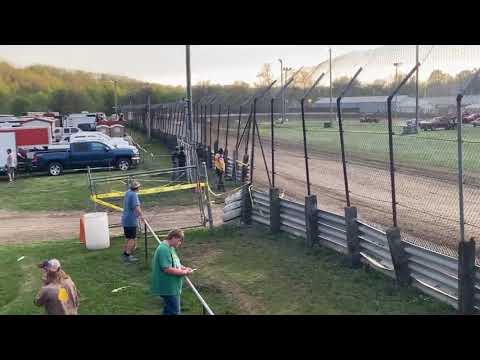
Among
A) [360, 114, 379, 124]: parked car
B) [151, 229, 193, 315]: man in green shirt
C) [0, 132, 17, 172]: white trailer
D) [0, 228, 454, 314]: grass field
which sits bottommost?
[0, 228, 454, 314]: grass field

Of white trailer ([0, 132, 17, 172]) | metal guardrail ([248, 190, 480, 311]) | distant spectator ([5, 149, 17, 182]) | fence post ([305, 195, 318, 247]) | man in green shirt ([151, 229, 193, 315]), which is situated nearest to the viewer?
man in green shirt ([151, 229, 193, 315])

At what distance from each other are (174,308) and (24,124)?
29.5 m

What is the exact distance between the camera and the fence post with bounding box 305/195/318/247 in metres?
11.0

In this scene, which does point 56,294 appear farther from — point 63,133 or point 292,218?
point 63,133

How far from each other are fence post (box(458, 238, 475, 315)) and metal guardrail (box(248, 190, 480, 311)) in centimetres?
5

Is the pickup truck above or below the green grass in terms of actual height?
above

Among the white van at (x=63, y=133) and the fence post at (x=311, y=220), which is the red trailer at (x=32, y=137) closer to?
the white van at (x=63, y=133)

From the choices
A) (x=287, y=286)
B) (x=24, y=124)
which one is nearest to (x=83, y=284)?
(x=287, y=286)

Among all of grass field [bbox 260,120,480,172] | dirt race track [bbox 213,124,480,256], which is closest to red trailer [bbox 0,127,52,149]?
grass field [bbox 260,120,480,172]

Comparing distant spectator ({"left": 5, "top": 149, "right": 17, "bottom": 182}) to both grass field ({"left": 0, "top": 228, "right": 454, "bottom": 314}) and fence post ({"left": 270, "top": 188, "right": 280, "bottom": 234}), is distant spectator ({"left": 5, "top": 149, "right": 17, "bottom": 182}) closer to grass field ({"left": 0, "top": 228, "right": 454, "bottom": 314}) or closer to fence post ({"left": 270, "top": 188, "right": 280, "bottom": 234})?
grass field ({"left": 0, "top": 228, "right": 454, "bottom": 314})

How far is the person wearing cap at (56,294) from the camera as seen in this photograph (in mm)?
5805

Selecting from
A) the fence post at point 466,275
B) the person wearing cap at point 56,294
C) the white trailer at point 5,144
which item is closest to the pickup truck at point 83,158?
the white trailer at point 5,144
